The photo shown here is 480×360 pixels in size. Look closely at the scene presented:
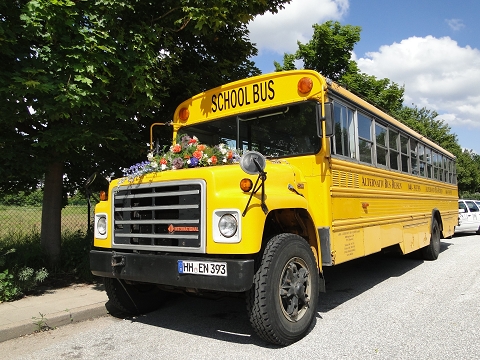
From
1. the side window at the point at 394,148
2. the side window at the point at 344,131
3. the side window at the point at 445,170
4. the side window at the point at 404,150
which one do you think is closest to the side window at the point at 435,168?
the side window at the point at 445,170

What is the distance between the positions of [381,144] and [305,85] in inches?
93.9

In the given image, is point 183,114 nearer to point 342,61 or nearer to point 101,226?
point 101,226

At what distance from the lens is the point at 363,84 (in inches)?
754

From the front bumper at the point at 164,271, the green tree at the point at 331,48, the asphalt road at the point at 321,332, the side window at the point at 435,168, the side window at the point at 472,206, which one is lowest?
the asphalt road at the point at 321,332

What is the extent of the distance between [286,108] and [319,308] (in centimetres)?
255

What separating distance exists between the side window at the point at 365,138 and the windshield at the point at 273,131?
1260mm

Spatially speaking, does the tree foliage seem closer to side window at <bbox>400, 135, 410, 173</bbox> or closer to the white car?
the white car

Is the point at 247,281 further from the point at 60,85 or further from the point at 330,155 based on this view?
the point at 60,85

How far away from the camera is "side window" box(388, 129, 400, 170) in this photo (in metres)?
6.79

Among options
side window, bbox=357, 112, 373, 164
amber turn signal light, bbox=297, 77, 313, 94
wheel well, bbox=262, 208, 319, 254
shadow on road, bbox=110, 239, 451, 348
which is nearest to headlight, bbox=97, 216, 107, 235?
shadow on road, bbox=110, 239, 451, 348

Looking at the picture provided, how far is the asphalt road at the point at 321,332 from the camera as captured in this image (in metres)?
3.71

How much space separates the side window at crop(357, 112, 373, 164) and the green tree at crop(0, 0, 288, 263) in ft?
7.87

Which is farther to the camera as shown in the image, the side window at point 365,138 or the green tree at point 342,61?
the green tree at point 342,61

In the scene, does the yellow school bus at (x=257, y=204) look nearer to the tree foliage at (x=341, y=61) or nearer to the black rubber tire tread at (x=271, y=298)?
the black rubber tire tread at (x=271, y=298)
